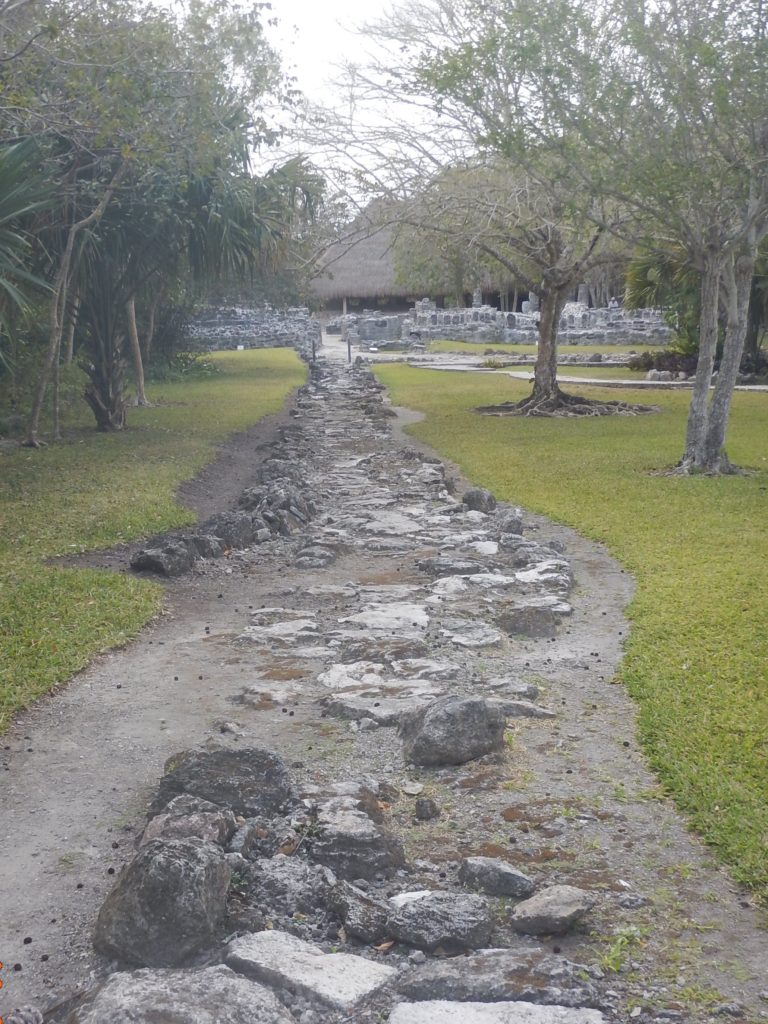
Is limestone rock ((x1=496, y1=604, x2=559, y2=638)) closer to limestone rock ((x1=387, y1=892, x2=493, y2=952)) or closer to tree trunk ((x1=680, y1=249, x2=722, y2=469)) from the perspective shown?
limestone rock ((x1=387, y1=892, x2=493, y2=952))

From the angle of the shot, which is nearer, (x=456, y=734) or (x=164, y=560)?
(x=456, y=734)

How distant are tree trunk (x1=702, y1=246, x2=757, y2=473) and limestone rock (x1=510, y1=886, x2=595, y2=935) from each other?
848 cm

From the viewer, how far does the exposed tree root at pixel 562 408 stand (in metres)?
18.1

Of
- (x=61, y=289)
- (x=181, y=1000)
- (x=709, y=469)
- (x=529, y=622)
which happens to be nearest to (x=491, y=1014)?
(x=181, y=1000)

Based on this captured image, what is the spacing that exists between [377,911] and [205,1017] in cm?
66

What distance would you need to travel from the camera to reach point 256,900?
3096mm

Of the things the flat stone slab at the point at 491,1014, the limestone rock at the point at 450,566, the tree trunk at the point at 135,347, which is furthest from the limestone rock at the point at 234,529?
the tree trunk at the point at 135,347

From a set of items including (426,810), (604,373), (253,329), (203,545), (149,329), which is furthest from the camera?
(253,329)

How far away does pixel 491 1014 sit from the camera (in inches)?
100.0

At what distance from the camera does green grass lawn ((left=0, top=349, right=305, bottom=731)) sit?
536cm

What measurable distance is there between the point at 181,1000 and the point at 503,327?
3973 centimetres

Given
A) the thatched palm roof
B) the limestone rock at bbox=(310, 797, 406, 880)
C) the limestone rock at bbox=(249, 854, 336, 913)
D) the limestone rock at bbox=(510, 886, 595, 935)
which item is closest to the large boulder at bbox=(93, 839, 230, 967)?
Result: the limestone rock at bbox=(249, 854, 336, 913)

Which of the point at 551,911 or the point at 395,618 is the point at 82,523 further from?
the point at 551,911

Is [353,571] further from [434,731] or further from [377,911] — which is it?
[377,911]
